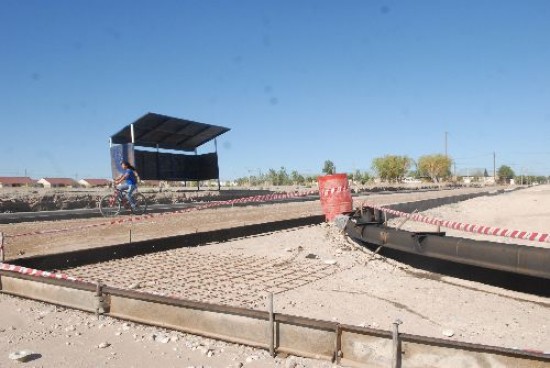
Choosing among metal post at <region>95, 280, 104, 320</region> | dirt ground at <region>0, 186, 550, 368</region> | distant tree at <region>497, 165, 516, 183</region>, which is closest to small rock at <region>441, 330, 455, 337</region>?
dirt ground at <region>0, 186, 550, 368</region>

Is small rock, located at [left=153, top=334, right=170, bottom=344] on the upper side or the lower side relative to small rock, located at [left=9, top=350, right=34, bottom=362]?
lower

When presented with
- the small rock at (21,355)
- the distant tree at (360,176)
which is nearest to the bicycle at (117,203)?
the small rock at (21,355)

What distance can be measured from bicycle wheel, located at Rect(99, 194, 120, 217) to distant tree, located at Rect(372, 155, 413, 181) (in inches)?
4455

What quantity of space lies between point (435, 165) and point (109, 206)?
122 m

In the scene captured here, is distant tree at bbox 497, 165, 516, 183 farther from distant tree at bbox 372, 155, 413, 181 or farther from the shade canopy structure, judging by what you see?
the shade canopy structure

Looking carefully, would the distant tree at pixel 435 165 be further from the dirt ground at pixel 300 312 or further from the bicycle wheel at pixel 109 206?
the dirt ground at pixel 300 312

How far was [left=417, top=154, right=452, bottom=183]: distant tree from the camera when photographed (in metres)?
126

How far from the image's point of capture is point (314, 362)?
4.14m

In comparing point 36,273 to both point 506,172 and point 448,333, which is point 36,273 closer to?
point 448,333


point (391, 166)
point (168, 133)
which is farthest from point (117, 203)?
point (391, 166)

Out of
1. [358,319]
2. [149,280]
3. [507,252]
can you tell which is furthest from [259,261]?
[507,252]

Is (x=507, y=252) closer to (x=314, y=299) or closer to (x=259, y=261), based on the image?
(x=314, y=299)

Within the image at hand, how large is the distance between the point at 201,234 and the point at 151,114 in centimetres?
1542

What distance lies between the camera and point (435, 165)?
12700 centimetres
